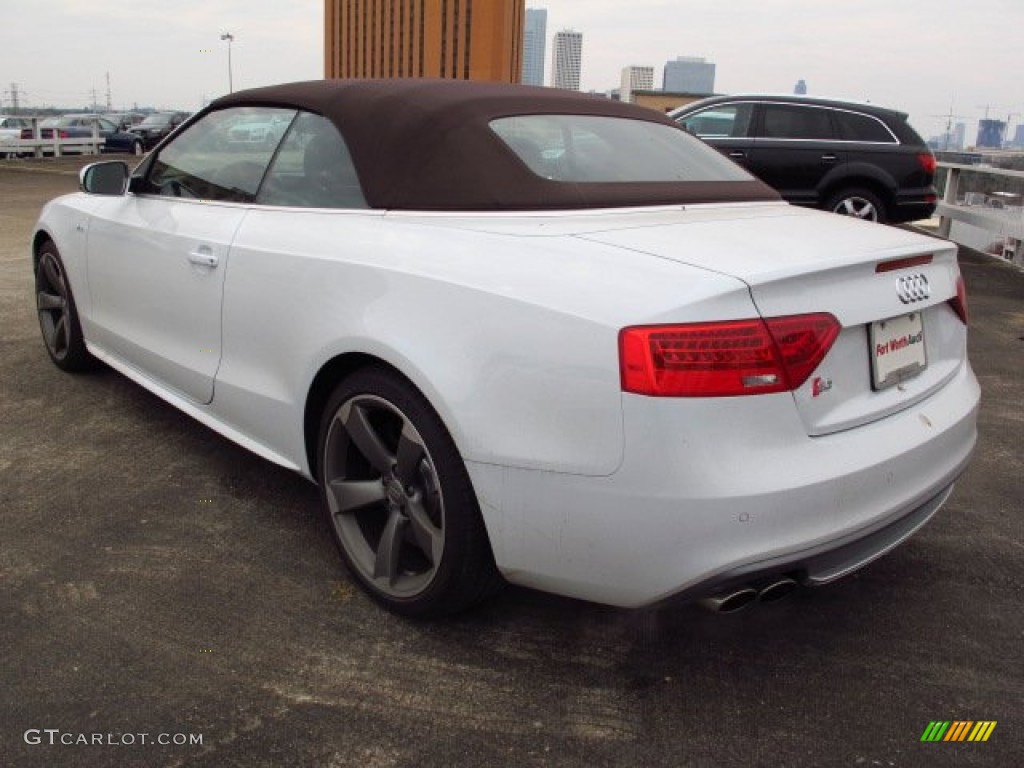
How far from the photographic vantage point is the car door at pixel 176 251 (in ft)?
10.5

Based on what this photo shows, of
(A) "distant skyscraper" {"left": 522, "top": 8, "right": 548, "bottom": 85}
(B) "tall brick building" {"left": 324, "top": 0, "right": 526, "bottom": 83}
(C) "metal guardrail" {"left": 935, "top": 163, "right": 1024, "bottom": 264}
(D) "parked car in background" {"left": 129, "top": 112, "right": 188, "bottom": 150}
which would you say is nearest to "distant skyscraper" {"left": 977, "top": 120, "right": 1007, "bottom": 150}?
(A) "distant skyscraper" {"left": 522, "top": 8, "right": 548, "bottom": 85}

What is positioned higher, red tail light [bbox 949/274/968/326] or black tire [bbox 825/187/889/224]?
red tail light [bbox 949/274/968/326]

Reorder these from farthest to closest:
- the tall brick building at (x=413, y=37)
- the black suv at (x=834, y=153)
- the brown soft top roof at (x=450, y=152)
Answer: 1. the tall brick building at (x=413, y=37)
2. the black suv at (x=834, y=153)
3. the brown soft top roof at (x=450, y=152)

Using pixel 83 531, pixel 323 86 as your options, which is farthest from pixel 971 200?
pixel 83 531

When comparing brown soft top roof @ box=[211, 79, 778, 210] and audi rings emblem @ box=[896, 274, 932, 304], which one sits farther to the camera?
brown soft top roof @ box=[211, 79, 778, 210]

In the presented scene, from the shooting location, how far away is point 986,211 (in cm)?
1097

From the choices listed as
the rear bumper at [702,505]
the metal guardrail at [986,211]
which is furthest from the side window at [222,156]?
the metal guardrail at [986,211]

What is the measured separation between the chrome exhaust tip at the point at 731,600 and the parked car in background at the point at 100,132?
32.2 m

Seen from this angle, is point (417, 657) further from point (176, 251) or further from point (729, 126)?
point (729, 126)

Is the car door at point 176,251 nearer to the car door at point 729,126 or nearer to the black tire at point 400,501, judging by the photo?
the black tire at point 400,501

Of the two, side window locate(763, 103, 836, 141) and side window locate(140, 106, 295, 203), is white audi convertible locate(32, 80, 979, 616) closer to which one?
side window locate(140, 106, 295, 203)

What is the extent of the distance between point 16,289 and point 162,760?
6215mm

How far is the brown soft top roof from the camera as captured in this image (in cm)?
258

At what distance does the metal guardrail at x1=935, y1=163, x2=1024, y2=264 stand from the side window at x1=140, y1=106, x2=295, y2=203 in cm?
910
